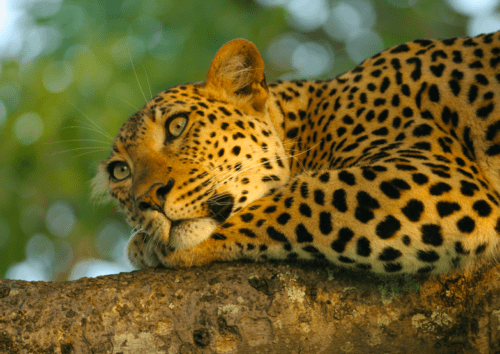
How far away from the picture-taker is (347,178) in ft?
10.5

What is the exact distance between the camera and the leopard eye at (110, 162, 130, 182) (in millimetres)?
4199

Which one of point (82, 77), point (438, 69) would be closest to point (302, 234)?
point (438, 69)

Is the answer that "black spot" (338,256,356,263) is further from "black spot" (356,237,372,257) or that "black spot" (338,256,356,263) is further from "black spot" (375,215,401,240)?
"black spot" (375,215,401,240)

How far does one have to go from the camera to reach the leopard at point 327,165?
2949 mm

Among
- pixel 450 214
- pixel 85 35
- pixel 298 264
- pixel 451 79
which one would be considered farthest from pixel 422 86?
pixel 85 35

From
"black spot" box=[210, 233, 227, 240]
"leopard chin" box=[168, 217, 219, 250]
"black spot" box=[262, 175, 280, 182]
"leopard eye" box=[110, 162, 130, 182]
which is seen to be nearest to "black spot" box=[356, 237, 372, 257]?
"black spot" box=[210, 233, 227, 240]

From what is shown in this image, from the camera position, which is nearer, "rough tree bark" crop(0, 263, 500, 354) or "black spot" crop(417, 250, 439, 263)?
"rough tree bark" crop(0, 263, 500, 354)

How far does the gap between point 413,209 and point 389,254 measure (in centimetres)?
32

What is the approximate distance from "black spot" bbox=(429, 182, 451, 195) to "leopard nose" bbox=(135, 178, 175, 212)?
5.46ft

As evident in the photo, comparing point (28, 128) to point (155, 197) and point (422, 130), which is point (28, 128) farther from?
point (422, 130)

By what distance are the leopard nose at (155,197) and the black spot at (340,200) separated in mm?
1089

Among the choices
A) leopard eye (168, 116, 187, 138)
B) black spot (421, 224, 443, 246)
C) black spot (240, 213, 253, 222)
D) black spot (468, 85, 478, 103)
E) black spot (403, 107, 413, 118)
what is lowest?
black spot (421, 224, 443, 246)

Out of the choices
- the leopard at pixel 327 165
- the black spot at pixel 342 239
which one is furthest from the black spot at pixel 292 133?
the black spot at pixel 342 239

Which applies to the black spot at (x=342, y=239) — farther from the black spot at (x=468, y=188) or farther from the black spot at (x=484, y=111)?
the black spot at (x=484, y=111)
